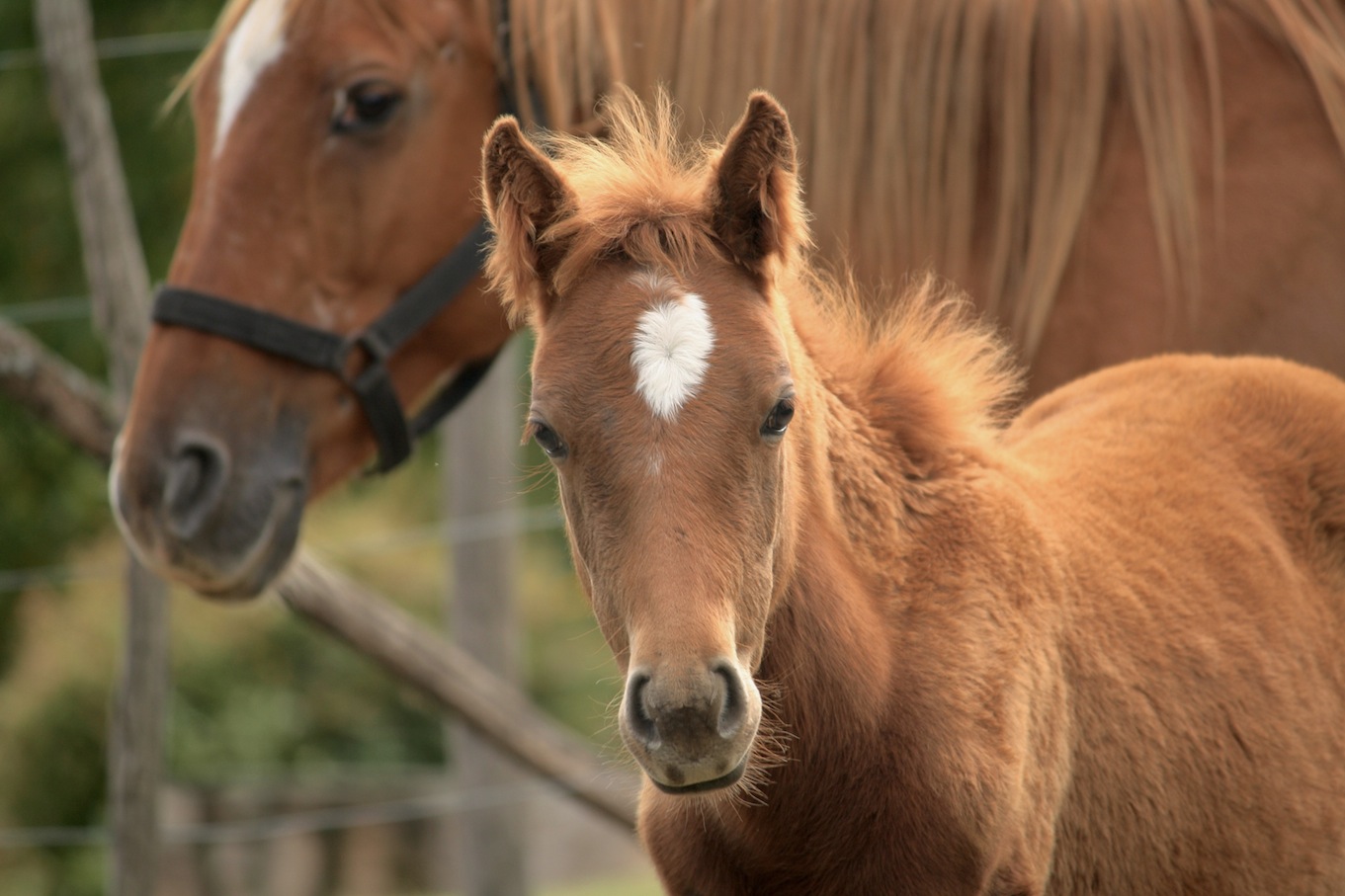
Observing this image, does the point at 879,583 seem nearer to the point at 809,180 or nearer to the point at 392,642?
the point at 809,180

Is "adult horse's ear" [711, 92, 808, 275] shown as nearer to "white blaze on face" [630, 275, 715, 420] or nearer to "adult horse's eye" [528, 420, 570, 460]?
"white blaze on face" [630, 275, 715, 420]

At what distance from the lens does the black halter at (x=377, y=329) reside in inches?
121

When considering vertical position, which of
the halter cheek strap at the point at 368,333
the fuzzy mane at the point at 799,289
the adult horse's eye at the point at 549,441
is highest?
the fuzzy mane at the point at 799,289

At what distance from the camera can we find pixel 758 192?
7.21ft

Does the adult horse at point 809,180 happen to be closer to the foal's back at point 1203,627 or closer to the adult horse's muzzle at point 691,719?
the foal's back at point 1203,627

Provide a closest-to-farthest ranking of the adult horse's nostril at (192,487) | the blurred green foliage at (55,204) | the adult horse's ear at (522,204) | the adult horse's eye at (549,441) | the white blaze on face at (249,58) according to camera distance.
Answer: the adult horse's eye at (549,441) → the adult horse's ear at (522,204) → the adult horse's nostril at (192,487) → the white blaze on face at (249,58) → the blurred green foliage at (55,204)

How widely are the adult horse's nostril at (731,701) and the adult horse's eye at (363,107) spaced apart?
1.85m

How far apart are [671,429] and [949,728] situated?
0.61 metres

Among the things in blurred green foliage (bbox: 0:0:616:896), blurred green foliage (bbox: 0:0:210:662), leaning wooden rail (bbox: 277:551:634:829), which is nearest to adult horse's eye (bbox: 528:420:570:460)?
leaning wooden rail (bbox: 277:551:634:829)

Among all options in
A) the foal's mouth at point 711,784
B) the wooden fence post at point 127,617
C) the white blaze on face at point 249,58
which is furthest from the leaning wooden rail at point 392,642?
the foal's mouth at point 711,784

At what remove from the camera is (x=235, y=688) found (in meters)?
8.41

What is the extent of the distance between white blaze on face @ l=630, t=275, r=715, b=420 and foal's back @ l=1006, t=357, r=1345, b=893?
0.78 metres

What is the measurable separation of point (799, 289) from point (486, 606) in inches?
114

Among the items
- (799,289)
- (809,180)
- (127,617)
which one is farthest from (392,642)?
(799,289)
